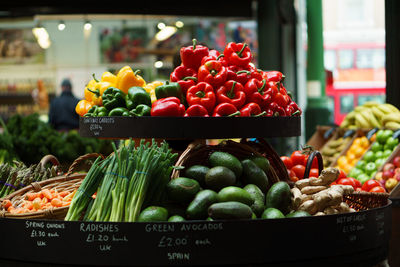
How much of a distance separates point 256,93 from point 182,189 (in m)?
0.86

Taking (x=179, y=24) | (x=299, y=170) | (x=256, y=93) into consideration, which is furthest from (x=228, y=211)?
(x=179, y=24)

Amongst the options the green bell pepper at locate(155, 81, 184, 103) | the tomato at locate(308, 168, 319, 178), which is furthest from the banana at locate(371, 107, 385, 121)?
the green bell pepper at locate(155, 81, 184, 103)

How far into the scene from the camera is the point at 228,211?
247 cm

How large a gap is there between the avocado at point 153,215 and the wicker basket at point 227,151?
31cm

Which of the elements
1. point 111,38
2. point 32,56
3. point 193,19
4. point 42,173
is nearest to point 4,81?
point 32,56

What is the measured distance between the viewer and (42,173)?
383 centimetres

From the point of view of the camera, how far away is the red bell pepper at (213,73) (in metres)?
3.22

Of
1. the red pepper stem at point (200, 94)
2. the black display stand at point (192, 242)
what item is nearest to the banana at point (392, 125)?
the red pepper stem at point (200, 94)

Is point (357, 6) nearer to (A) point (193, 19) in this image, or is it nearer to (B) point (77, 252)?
(A) point (193, 19)

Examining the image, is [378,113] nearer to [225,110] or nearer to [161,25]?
[225,110]

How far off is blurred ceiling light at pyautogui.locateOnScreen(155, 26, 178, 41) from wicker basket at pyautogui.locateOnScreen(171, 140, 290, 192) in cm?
930

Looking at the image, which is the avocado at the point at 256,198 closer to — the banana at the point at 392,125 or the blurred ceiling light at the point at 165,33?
the banana at the point at 392,125

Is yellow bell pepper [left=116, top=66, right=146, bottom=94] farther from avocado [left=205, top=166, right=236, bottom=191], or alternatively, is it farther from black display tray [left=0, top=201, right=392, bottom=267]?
black display tray [left=0, top=201, right=392, bottom=267]

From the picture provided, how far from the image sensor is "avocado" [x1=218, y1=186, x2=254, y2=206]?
258cm
